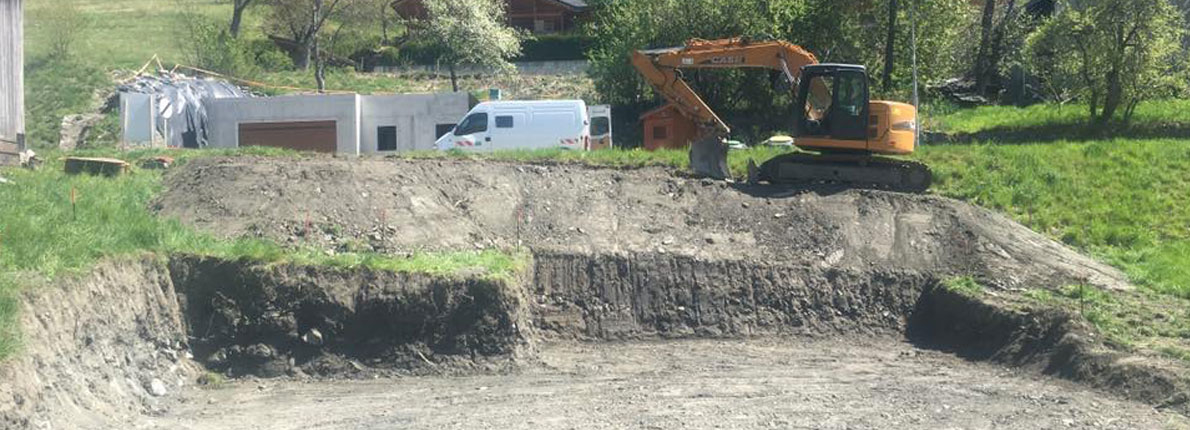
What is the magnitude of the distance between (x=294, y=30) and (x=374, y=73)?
4.74 m

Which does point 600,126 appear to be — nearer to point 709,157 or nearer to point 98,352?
point 709,157

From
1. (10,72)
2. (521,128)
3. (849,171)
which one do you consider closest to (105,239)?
(10,72)

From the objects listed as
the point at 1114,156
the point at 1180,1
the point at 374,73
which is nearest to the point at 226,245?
the point at 1114,156

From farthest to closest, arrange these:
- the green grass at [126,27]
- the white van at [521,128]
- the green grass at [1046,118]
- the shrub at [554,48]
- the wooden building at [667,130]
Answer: the shrub at [554,48], the green grass at [126,27], the green grass at [1046,118], the wooden building at [667,130], the white van at [521,128]

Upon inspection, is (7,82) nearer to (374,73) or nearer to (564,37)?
(374,73)

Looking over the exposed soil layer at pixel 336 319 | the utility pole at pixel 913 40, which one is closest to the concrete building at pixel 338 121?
the utility pole at pixel 913 40

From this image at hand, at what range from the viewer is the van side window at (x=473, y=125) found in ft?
99.6

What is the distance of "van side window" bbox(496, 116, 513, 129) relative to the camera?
30.4 meters

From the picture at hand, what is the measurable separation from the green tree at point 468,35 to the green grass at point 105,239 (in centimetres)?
2428

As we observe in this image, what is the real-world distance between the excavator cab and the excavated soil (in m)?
1.28

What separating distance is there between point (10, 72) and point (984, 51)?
92.0 ft

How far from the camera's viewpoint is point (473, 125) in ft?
99.7

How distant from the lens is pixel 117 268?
52.7 ft

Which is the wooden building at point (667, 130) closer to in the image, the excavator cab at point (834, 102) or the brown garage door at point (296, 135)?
the excavator cab at point (834, 102)
